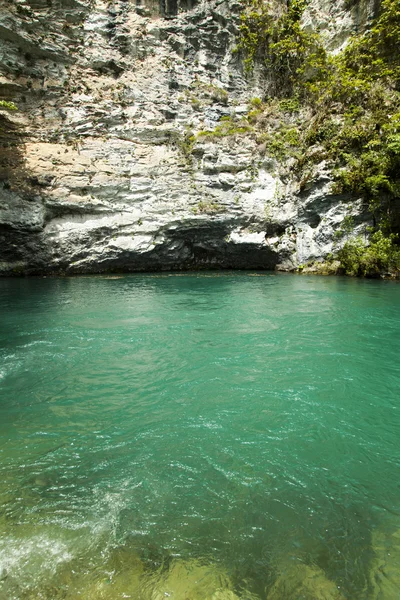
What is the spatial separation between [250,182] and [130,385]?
853 inches

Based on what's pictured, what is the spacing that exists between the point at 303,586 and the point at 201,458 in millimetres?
1731

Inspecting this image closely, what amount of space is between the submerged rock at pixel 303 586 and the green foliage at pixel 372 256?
63.4ft

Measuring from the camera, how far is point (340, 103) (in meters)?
22.8

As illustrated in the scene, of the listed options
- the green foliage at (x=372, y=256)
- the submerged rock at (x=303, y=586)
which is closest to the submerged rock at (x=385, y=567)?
the submerged rock at (x=303, y=586)

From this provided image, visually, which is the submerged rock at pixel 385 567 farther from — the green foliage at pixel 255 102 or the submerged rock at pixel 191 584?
the green foliage at pixel 255 102

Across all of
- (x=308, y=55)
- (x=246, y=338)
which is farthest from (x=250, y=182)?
(x=246, y=338)

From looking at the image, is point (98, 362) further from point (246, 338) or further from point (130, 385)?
point (246, 338)

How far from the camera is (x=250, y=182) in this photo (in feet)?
80.6

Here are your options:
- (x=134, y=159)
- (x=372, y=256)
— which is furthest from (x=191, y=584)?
(x=134, y=159)

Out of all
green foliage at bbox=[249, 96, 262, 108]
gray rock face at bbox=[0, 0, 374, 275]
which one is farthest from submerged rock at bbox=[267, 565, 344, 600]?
green foliage at bbox=[249, 96, 262, 108]

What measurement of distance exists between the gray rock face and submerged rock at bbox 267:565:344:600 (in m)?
21.1

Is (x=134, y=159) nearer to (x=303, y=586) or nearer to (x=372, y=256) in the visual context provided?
(x=372, y=256)

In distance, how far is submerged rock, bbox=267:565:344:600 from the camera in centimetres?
243

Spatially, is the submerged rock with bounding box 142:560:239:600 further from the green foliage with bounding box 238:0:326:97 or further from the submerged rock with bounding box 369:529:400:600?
the green foliage with bounding box 238:0:326:97
